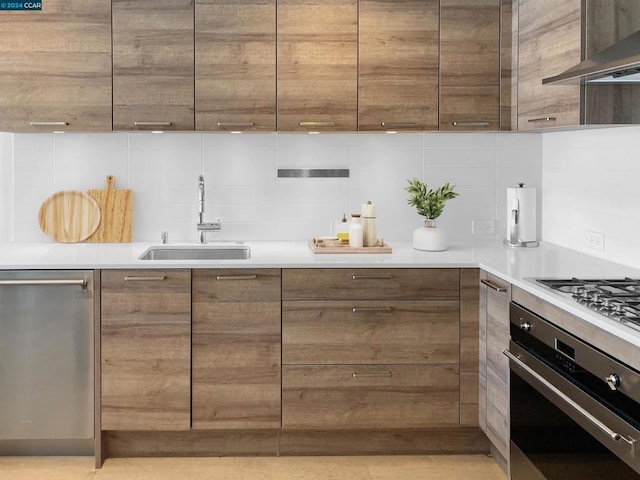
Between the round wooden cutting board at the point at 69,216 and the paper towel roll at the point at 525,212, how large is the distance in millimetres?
2084

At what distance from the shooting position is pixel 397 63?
12.2ft

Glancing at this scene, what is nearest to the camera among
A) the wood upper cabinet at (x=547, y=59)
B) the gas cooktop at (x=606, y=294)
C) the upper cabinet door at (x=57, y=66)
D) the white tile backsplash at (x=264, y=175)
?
the gas cooktop at (x=606, y=294)

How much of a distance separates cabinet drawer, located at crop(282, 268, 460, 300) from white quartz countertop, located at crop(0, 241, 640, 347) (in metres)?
0.03

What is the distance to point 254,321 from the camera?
3.42m

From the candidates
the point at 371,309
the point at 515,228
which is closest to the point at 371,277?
the point at 371,309

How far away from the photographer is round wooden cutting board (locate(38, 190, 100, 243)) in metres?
4.00

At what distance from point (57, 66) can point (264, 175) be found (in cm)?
114

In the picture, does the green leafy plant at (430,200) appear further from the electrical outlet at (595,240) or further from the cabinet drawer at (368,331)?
the electrical outlet at (595,240)

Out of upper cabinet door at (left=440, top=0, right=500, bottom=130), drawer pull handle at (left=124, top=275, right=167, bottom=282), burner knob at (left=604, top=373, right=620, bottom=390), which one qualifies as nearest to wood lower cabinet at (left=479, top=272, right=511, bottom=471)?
upper cabinet door at (left=440, top=0, right=500, bottom=130)

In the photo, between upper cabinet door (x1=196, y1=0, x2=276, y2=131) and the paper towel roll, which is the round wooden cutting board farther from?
the paper towel roll

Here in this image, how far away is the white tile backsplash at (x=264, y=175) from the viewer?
4051 mm

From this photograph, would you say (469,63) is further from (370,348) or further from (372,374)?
(372,374)

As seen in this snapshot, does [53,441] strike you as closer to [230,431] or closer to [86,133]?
[230,431]

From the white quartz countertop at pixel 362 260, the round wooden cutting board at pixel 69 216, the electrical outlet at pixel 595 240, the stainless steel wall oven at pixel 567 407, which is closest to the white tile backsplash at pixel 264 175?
the round wooden cutting board at pixel 69 216
